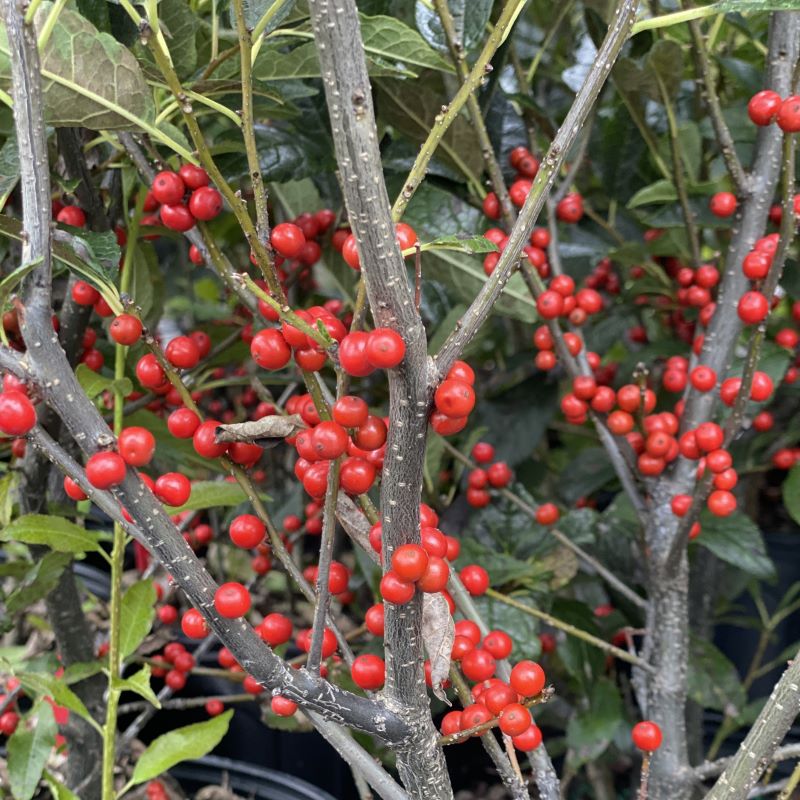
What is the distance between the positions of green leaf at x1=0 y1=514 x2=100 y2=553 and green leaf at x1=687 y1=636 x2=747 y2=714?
0.81 meters

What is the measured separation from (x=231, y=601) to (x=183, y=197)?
321 millimetres

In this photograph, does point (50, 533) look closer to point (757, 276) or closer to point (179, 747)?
point (179, 747)

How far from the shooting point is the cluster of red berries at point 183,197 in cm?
59

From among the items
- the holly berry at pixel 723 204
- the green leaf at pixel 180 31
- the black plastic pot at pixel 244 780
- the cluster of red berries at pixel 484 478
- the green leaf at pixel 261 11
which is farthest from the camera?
the black plastic pot at pixel 244 780

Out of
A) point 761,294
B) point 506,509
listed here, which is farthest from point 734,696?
point 761,294

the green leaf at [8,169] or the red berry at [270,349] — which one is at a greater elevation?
the green leaf at [8,169]

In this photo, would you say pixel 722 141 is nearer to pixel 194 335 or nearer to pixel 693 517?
pixel 693 517

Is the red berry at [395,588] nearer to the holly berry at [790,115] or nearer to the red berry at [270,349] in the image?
the red berry at [270,349]

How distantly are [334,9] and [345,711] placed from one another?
0.38 metres

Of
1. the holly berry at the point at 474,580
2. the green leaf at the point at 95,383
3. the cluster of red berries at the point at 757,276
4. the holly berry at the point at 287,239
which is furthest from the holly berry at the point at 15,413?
the cluster of red berries at the point at 757,276

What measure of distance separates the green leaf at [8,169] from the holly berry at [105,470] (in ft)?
0.86

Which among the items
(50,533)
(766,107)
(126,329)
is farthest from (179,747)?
(766,107)

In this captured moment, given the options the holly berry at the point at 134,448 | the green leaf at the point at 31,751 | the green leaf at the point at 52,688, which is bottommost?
the green leaf at the point at 31,751

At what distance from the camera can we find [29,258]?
41 cm
